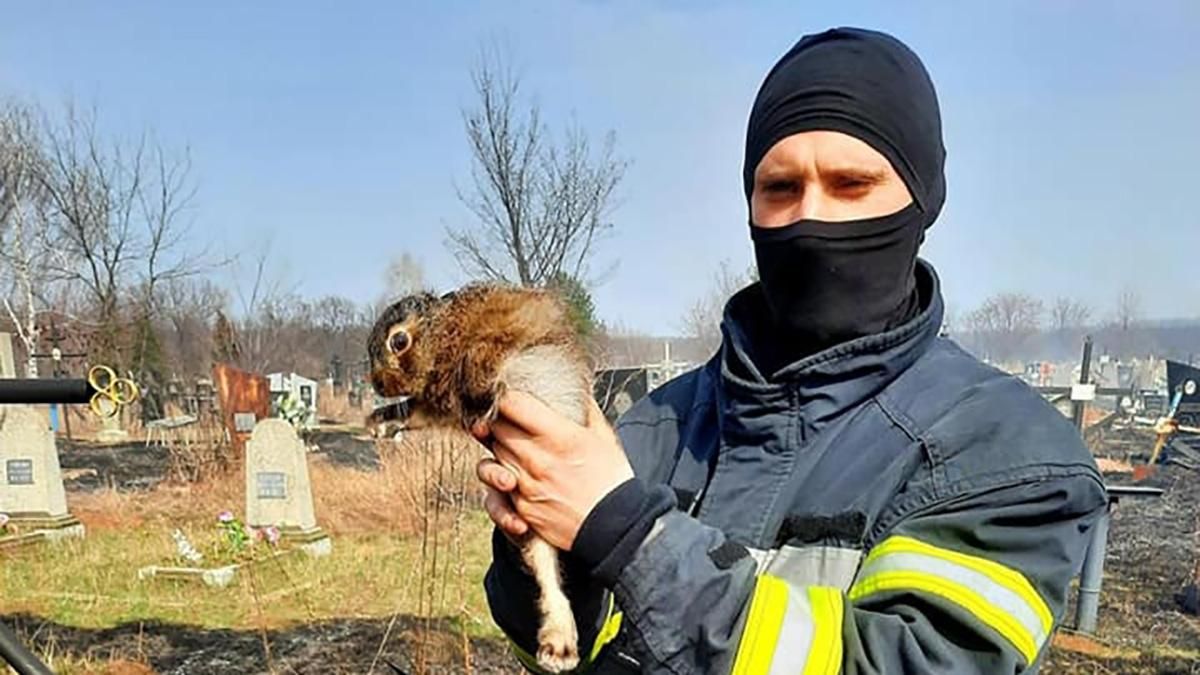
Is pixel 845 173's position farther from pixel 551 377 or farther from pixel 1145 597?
pixel 1145 597

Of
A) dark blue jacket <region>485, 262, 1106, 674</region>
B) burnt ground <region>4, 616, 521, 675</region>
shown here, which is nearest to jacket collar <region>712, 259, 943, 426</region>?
dark blue jacket <region>485, 262, 1106, 674</region>

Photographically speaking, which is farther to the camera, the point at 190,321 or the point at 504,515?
the point at 190,321

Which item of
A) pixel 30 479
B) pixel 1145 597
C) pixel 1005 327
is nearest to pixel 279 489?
pixel 30 479

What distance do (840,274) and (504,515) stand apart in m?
0.64

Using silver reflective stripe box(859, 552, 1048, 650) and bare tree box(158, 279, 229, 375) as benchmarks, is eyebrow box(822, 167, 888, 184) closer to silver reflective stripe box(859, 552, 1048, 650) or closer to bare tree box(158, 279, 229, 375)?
silver reflective stripe box(859, 552, 1048, 650)

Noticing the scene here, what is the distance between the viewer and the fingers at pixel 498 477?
1.19 m

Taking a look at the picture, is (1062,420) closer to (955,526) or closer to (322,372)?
(955,526)

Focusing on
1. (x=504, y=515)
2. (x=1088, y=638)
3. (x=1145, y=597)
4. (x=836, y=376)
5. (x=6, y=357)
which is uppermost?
(x=836, y=376)

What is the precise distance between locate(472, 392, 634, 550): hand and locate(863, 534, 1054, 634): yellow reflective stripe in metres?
0.35

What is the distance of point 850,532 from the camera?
48.3 inches

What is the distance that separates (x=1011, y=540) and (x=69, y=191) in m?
32.5

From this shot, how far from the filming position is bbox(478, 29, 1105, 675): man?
1.07 m

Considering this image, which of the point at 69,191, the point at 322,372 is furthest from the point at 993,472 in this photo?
the point at 322,372

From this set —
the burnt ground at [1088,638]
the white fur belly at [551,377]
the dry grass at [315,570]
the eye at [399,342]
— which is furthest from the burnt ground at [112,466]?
the white fur belly at [551,377]
